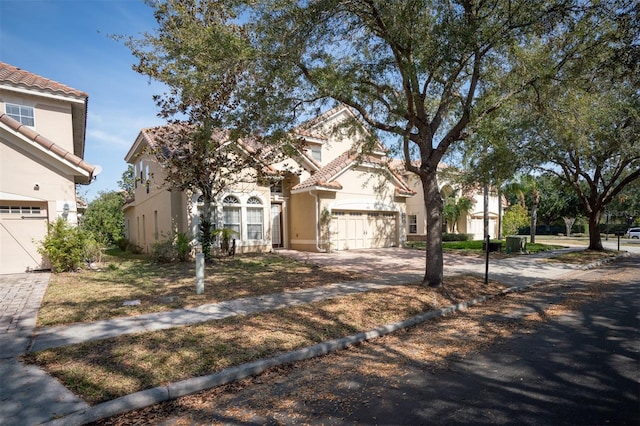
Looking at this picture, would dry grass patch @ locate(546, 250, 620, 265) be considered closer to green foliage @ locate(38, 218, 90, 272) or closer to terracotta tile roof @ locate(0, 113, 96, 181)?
green foliage @ locate(38, 218, 90, 272)

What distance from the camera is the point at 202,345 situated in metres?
5.34

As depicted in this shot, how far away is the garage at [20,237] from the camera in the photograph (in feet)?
40.4

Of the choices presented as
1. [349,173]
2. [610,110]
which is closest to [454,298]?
[610,110]

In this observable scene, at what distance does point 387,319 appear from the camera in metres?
6.97

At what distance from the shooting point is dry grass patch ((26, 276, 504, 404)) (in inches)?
171

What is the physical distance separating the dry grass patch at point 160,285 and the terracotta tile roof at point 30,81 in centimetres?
708

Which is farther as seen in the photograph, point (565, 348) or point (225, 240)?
point (225, 240)

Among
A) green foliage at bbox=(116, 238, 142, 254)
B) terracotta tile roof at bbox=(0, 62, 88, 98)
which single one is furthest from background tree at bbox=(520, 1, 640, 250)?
green foliage at bbox=(116, 238, 142, 254)

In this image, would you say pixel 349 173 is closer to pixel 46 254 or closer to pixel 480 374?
pixel 46 254

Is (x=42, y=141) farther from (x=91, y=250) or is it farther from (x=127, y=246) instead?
(x=127, y=246)

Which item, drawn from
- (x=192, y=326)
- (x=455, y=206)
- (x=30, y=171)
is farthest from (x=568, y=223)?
(x=30, y=171)

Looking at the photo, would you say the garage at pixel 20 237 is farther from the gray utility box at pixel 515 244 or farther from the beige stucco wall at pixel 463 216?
the beige stucco wall at pixel 463 216

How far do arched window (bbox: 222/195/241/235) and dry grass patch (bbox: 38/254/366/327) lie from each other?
3046 mm

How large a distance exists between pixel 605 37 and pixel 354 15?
217 inches
